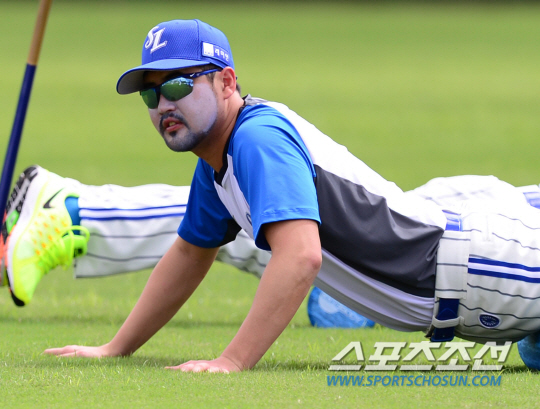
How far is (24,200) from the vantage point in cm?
395

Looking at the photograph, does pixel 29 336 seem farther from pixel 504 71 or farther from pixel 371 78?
pixel 504 71

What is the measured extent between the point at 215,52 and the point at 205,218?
0.60m

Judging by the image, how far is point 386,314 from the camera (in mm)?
2904

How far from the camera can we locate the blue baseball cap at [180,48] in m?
2.67

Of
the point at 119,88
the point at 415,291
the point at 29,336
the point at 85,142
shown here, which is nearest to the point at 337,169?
the point at 415,291

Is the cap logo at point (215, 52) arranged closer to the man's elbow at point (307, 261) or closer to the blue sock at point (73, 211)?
the man's elbow at point (307, 261)

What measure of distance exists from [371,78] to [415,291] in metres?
14.8

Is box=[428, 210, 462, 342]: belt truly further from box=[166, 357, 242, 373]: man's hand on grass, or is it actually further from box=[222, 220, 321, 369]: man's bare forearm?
box=[166, 357, 242, 373]: man's hand on grass

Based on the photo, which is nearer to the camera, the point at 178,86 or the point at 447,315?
the point at 178,86

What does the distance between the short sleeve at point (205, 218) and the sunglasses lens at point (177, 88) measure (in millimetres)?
377

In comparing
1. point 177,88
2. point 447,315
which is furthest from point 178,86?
point 447,315

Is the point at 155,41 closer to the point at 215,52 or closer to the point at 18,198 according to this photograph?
the point at 215,52

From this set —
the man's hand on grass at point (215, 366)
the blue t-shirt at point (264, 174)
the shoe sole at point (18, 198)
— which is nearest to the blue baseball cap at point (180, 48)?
the blue t-shirt at point (264, 174)

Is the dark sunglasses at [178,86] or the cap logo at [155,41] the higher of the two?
the cap logo at [155,41]
